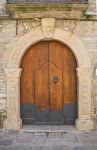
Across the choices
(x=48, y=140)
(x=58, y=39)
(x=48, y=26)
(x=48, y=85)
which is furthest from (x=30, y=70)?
(x=48, y=140)

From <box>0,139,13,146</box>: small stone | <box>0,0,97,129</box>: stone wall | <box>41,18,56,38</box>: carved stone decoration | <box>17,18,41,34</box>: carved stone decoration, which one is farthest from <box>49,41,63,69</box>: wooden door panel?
<box>0,139,13,146</box>: small stone

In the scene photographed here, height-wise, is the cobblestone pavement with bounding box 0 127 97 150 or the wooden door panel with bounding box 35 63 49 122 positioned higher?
the wooden door panel with bounding box 35 63 49 122

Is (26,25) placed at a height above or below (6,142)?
above

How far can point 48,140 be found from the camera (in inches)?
235

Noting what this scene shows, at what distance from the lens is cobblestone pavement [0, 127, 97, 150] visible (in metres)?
5.56

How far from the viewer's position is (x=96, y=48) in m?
6.50

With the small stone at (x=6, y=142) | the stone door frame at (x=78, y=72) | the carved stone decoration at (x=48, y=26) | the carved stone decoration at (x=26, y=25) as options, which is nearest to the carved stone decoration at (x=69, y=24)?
the stone door frame at (x=78, y=72)

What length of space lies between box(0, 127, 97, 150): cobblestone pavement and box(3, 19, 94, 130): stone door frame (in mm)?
265

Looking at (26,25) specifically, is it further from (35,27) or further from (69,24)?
(69,24)

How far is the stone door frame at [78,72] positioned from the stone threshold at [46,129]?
18cm

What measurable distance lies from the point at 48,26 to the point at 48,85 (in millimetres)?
1482

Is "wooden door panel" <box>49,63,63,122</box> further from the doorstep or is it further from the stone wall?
the stone wall

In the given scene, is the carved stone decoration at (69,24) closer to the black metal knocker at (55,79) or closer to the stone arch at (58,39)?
the stone arch at (58,39)

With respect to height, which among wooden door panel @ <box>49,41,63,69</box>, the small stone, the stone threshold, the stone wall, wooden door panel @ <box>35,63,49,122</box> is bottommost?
the small stone
